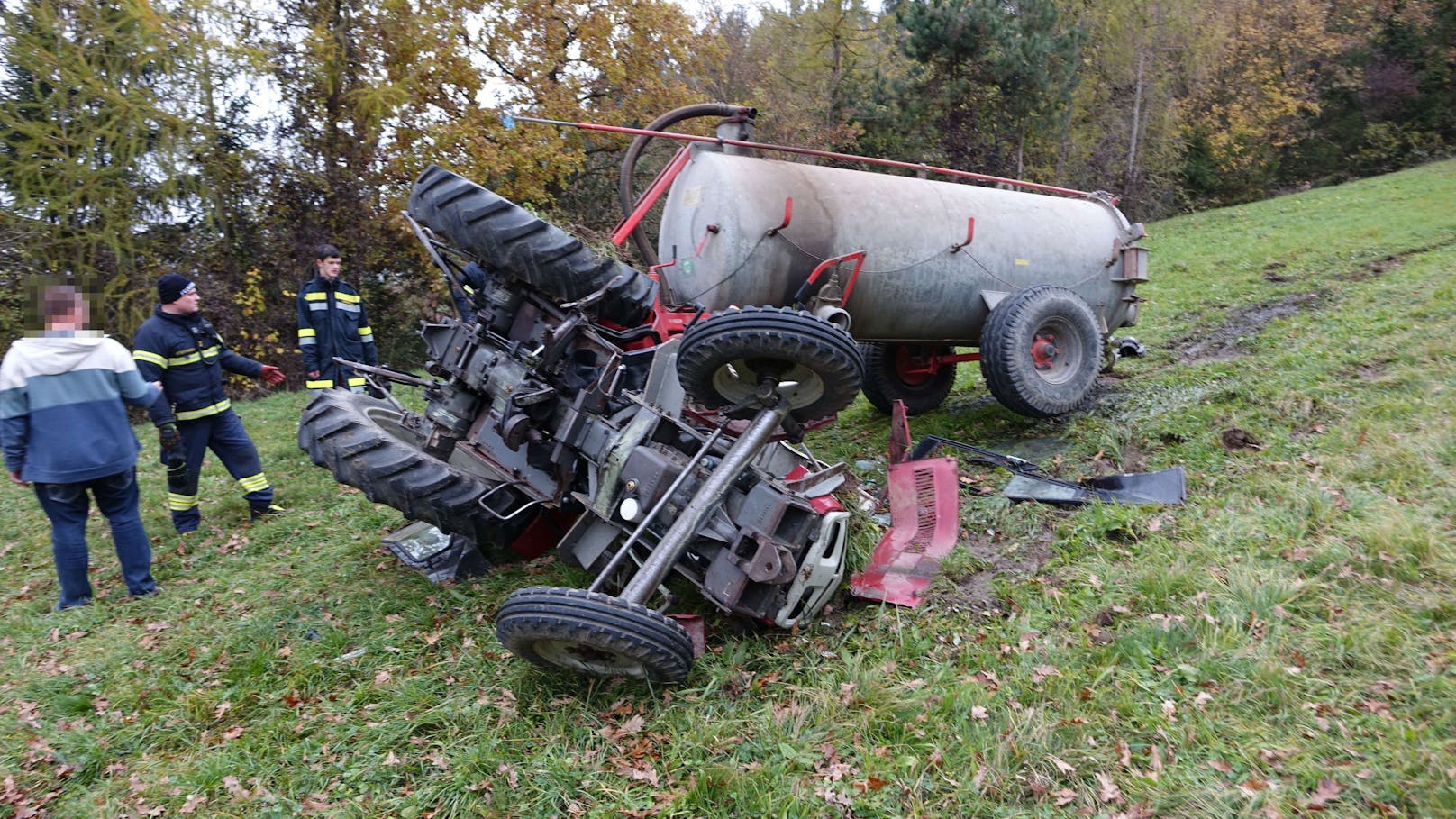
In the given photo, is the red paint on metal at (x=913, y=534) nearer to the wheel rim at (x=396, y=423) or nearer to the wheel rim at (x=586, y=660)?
the wheel rim at (x=586, y=660)

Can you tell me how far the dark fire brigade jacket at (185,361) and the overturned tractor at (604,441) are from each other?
147 centimetres

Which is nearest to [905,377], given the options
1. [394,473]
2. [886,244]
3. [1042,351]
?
[1042,351]

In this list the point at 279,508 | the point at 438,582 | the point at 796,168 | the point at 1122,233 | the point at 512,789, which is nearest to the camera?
the point at 512,789

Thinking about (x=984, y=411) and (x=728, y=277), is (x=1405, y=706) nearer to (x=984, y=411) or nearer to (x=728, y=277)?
(x=728, y=277)

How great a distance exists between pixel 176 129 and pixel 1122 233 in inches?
486

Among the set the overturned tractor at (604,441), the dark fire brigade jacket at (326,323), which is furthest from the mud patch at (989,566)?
the dark fire brigade jacket at (326,323)

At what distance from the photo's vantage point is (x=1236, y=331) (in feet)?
25.7

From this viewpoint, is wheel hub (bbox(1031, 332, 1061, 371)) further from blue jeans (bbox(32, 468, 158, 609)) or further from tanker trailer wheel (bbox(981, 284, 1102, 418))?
blue jeans (bbox(32, 468, 158, 609))

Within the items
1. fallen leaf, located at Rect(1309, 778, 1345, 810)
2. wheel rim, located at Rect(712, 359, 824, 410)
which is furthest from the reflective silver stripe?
fallen leaf, located at Rect(1309, 778, 1345, 810)

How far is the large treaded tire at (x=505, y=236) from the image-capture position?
3.85 metres

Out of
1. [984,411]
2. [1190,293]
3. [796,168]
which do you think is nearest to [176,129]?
[796,168]

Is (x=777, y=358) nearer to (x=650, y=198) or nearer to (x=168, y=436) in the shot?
(x=650, y=198)

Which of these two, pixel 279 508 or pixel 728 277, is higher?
pixel 728 277

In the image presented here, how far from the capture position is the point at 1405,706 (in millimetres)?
2621
